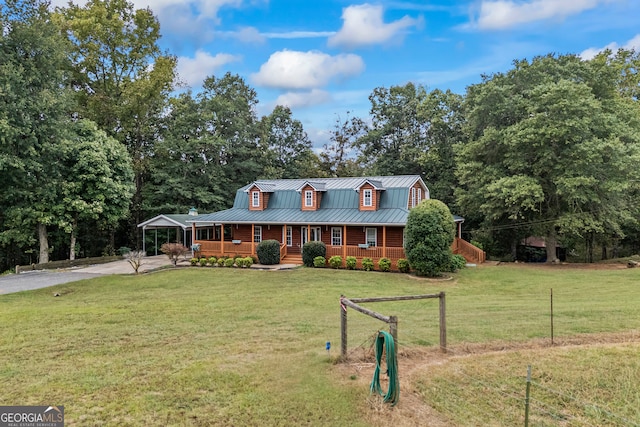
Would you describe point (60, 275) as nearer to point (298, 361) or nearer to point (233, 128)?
point (298, 361)

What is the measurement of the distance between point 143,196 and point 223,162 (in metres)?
7.41

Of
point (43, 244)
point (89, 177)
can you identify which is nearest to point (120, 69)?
point (89, 177)

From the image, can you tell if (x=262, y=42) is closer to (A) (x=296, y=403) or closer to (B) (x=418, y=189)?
(B) (x=418, y=189)

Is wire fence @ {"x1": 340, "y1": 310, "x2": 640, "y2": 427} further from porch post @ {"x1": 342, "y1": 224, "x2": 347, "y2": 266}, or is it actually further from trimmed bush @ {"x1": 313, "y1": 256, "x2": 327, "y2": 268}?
porch post @ {"x1": 342, "y1": 224, "x2": 347, "y2": 266}

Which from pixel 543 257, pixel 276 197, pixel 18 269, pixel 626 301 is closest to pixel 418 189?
pixel 276 197

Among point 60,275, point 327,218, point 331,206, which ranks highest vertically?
point 331,206

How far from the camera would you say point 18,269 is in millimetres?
20516

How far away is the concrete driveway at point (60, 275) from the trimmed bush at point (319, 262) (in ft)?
29.4

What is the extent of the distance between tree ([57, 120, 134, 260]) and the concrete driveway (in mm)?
2945

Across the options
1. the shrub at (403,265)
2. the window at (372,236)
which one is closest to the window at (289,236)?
the window at (372,236)

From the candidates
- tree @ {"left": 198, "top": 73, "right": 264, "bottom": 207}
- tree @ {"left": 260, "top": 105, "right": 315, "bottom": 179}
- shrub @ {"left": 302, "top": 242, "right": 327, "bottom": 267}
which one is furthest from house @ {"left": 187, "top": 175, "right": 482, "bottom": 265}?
tree @ {"left": 260, "top": 105, "right": 315, "bottom": 179}

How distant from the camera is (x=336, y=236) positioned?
2378cm

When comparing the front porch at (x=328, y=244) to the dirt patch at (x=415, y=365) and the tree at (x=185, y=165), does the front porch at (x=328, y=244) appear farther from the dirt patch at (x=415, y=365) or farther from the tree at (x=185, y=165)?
the dirt patch at (x=415, y=365)

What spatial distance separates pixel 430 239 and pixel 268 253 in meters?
9.01
